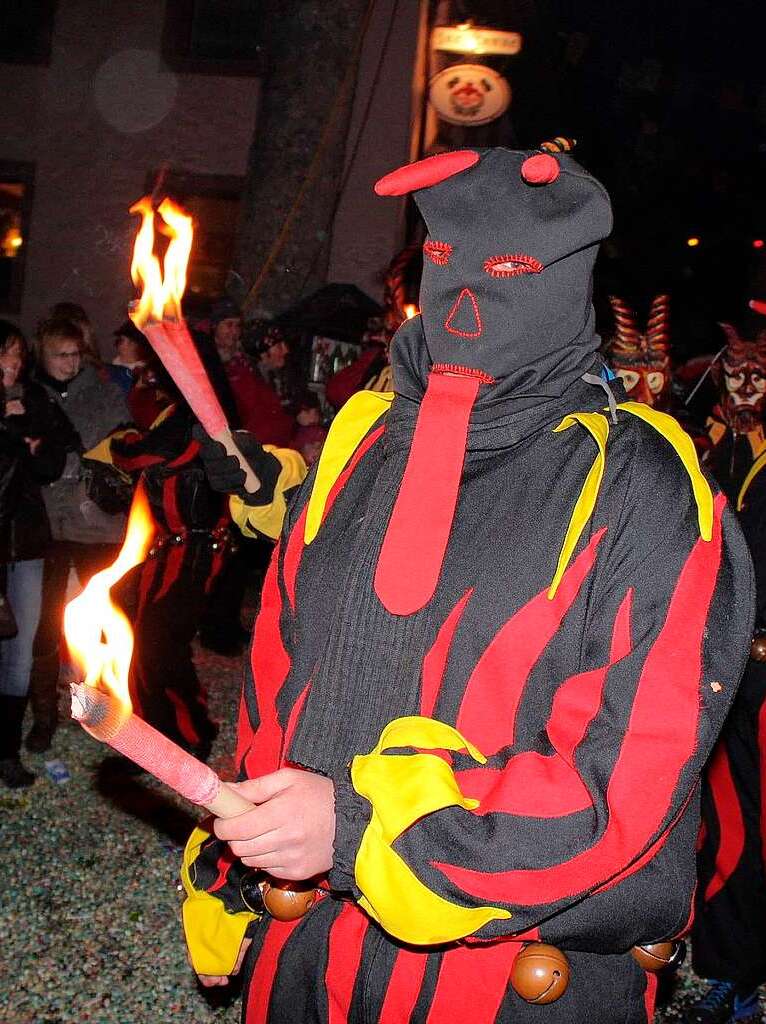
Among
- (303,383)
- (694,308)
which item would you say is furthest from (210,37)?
(694,308)

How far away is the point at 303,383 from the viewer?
9.38 m

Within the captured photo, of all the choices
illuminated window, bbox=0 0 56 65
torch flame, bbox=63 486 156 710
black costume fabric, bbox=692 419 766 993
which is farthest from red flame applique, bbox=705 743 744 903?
illuminated window, bbox=0 0 56 65

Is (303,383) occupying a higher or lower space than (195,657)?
higher

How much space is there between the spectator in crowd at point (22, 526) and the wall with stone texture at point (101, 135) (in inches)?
328

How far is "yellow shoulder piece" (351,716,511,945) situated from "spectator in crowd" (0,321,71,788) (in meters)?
3.94

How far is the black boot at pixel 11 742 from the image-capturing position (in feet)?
16.4

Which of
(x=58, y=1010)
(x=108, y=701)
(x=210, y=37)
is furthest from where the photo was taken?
(x=210, y=37)

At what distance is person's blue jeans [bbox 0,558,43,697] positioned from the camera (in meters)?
5.00

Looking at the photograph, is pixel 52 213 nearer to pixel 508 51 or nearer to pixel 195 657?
pixel 508 51

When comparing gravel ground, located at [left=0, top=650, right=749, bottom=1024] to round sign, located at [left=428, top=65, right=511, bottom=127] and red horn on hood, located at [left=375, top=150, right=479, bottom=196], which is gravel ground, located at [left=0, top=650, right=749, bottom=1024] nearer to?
red horn on hood, located at [left=375, top=150, right=479, bottom=196]

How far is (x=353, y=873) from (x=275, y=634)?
0.53 m

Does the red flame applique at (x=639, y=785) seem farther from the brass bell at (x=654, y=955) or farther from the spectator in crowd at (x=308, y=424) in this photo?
the spectator in crowd at (x=308, y=424)

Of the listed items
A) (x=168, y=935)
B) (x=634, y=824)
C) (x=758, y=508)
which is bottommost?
(x=168, y=935)

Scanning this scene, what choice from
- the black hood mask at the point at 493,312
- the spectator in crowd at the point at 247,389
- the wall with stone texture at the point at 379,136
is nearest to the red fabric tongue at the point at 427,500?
the black hood mask at the point at 493,312
